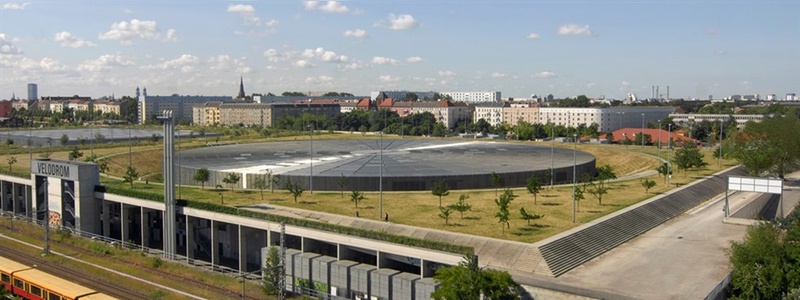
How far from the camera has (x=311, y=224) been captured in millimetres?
46219

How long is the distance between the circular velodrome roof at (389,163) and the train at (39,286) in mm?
28088

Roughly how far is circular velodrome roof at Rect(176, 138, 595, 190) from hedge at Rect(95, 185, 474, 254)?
38.1 ft

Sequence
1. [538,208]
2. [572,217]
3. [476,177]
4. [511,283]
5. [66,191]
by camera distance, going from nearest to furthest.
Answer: [511,283] → [572,217] → [538,208] → [66,191] → [476,177]

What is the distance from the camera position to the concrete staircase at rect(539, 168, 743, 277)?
39.4 meters

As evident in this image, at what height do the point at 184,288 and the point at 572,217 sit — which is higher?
the point at 572,217

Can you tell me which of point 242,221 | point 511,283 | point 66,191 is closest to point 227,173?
point 66,191

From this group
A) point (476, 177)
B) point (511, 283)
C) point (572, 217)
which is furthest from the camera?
point (476, 177)

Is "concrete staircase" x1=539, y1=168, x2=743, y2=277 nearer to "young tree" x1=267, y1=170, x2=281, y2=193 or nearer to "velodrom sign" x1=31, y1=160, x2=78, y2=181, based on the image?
"young tree" x1=267, y1=170, x2=281, y2=193

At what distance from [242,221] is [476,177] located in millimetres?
25141

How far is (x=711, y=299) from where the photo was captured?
111ft

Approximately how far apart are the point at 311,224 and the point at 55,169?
2952 cm

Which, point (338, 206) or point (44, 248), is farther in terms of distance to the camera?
point (338, 206)

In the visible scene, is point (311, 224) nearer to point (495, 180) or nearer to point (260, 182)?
point (260, 182)

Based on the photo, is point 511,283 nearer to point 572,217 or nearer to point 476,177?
point 572,217
